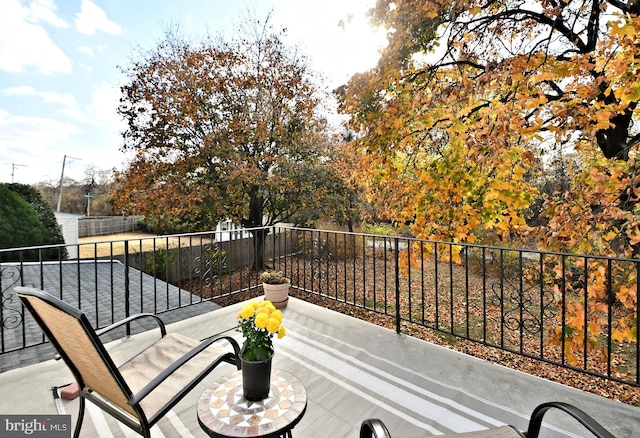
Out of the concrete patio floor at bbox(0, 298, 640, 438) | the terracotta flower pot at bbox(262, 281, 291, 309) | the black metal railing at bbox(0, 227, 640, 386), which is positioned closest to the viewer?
the concrete patio floor at bbox(0, 298, 640, 438)

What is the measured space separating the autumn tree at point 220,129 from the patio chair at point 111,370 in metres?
4.85

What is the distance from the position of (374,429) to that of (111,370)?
1.11 m

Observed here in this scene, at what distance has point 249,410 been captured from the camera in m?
1.36

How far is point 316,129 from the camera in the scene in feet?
26.3

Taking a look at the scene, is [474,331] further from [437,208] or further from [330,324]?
[330,324]

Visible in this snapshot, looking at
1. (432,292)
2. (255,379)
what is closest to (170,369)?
(255,379)

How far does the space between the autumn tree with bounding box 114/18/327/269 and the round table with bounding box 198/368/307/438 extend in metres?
5.08

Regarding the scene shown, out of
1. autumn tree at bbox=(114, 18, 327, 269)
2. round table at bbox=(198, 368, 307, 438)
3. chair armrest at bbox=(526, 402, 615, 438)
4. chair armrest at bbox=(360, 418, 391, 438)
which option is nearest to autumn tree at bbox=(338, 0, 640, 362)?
chair armrest at bbox=(526, 402, 615, 438)

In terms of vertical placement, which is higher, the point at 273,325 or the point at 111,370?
the point at 273,325

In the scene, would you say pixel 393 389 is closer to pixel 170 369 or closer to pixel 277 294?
pixel 170 369

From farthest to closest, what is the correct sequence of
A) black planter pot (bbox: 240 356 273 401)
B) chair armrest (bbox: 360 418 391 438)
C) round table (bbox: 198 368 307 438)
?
black planter pot (bbox: 240 356 273 401), round table (bbox: 198 368 307 438), chair armrest (bbox: 360 418 391 438)

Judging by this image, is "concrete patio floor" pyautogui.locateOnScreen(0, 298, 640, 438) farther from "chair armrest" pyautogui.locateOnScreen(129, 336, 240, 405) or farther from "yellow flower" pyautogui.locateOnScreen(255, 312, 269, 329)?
"yellow flower" pyautogui.locateOnScreen(255, 312, 269, 329)

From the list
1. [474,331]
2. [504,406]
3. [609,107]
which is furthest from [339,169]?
[504,406]

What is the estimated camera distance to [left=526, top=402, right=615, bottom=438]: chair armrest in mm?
914
